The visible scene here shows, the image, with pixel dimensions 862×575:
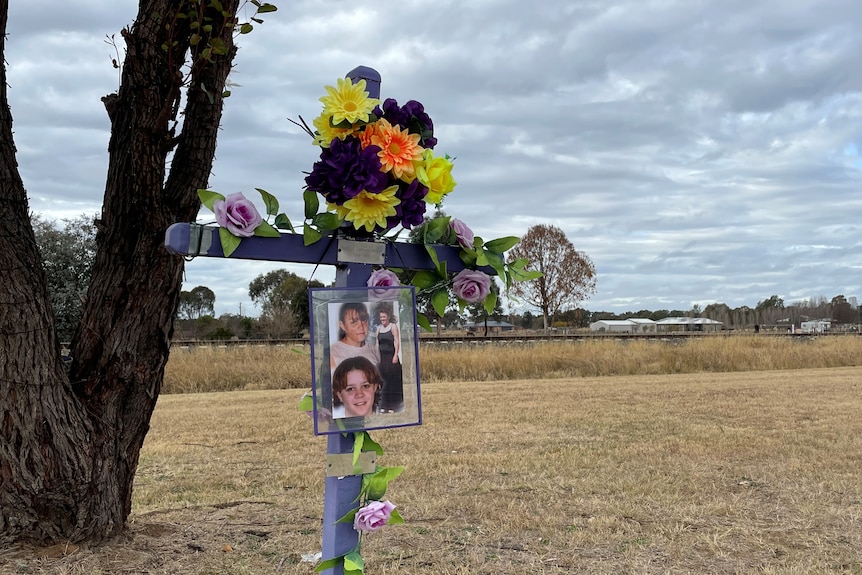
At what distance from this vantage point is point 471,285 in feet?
10.1

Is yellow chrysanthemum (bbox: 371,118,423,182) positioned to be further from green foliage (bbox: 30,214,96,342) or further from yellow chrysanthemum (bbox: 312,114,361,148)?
green foliage (bbox: 30,214,96,342)

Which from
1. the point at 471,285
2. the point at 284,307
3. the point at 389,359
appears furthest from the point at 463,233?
the point at 284,307

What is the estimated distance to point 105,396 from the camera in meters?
3.54

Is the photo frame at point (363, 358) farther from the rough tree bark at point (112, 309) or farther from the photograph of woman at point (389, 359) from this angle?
the rough tree bark at point (112, 309)

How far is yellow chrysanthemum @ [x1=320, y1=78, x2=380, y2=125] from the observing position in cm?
284

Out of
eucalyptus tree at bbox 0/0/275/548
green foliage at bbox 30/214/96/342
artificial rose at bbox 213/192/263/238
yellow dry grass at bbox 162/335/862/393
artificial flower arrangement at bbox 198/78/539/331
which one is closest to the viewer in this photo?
artificial rose at bbox 213/192/263/238

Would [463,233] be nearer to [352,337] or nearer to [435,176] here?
[435,176]

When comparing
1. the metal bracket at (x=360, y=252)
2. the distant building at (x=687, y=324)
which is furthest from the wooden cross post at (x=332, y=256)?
the distant building at (x=687, y=324)

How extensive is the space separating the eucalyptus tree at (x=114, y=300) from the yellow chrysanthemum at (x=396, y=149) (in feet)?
2.94

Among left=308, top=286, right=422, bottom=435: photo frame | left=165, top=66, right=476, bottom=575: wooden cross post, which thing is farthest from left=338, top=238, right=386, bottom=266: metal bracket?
left=308, top=286, right=422, bottom=435: photo frame

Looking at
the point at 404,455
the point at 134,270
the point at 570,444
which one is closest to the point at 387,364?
the point at 134,270

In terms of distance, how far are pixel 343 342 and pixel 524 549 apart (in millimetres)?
1836

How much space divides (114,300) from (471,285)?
174cm

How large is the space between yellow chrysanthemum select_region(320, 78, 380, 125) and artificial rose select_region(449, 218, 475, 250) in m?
0.58
